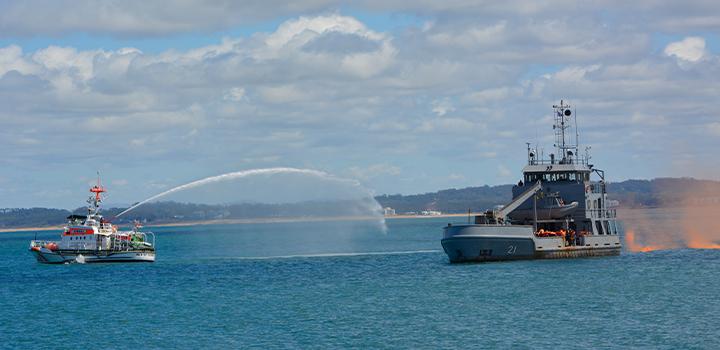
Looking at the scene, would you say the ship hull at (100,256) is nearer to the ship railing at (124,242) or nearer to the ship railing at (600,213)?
the ship railing at (124,242)

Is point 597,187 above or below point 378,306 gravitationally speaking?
above

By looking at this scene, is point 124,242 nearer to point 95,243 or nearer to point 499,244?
point 95,243

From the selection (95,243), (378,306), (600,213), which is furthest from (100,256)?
(600,213)

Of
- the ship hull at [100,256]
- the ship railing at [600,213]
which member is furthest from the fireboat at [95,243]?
the ship railing at [600,213]

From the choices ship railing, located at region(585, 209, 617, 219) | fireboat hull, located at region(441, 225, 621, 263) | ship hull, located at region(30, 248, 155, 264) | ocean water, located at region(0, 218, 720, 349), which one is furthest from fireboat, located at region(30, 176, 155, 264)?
ship railing, located at region(585, 209, 617, 219)

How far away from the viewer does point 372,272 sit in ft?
306

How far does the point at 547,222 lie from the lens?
98.2 meters

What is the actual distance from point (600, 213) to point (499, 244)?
15.5 m

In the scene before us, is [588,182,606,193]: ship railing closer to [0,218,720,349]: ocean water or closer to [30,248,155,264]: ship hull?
[0,218,720,349]: ocean water

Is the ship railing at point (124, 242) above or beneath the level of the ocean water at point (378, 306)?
above

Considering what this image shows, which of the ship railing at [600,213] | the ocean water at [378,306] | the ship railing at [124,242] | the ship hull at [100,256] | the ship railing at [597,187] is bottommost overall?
the ocean water at [378,306]

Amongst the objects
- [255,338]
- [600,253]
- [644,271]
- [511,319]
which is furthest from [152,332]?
[600,253]

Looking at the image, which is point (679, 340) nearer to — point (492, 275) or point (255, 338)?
point (255, 338)

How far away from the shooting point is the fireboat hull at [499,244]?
293ft
